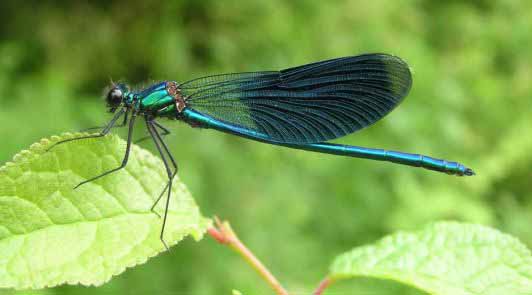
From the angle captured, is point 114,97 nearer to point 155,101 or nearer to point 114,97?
point 114,97

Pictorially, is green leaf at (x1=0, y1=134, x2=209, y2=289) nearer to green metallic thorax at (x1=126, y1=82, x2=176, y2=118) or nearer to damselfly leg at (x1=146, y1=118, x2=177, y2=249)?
damselfly leg at (x1=146, y1=118, x2=177, y2=249)

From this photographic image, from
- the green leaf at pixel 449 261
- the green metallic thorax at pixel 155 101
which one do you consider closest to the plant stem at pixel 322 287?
the green leaf at pixel 449 261

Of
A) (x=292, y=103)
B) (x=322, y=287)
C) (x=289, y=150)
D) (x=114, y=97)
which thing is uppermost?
(x=289, y=150)

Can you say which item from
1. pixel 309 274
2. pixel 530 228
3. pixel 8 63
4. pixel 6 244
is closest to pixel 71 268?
pixel 6 244

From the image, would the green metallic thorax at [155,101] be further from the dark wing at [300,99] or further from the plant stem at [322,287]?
the plant stem at [322,287]

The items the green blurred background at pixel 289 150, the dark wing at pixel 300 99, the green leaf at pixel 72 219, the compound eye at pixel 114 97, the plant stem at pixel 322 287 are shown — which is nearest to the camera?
the green leaf at pixel 72 219

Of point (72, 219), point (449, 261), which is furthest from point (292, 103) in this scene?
point (72, 219)
